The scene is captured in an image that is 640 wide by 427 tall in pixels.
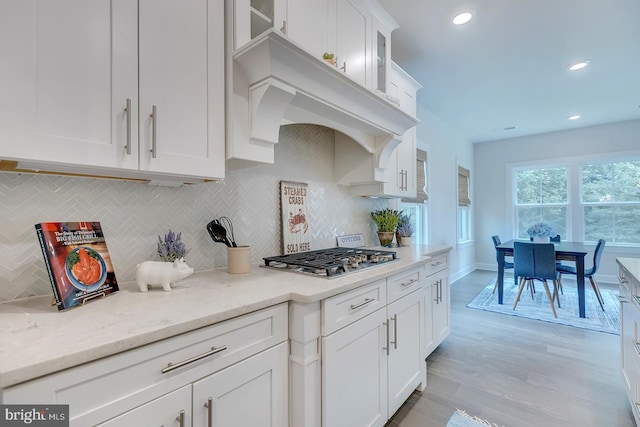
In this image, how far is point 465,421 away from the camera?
5.90ft

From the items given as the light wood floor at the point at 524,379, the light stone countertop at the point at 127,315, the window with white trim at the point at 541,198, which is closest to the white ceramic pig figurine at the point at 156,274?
the light stone countertop at the point at 127,315

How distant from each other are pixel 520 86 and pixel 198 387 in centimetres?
446

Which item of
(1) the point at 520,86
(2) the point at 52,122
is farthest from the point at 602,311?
(2) the point at 52,122

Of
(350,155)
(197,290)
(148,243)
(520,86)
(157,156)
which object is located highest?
(520,86)

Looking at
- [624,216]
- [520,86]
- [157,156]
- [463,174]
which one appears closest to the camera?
[157,156]

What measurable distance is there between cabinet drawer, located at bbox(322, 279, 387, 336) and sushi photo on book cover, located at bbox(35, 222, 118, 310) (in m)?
0.84

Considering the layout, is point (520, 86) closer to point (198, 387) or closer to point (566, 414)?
point (566, 414)

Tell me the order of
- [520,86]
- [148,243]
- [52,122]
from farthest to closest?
[520,86], [148,243], [52,122]

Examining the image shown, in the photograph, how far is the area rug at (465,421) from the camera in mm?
1767

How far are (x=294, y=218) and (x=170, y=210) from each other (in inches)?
31.8

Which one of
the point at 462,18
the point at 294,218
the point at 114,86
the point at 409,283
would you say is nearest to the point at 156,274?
the point at 114,86

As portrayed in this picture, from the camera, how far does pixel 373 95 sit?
182 cm

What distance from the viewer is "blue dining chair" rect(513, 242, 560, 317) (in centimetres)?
352

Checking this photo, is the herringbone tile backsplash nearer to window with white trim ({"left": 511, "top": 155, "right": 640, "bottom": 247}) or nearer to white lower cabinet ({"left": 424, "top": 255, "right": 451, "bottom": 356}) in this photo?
white lower cabinet ({"left": 424, "top": 255, "right": 451, "bottom": 356})
